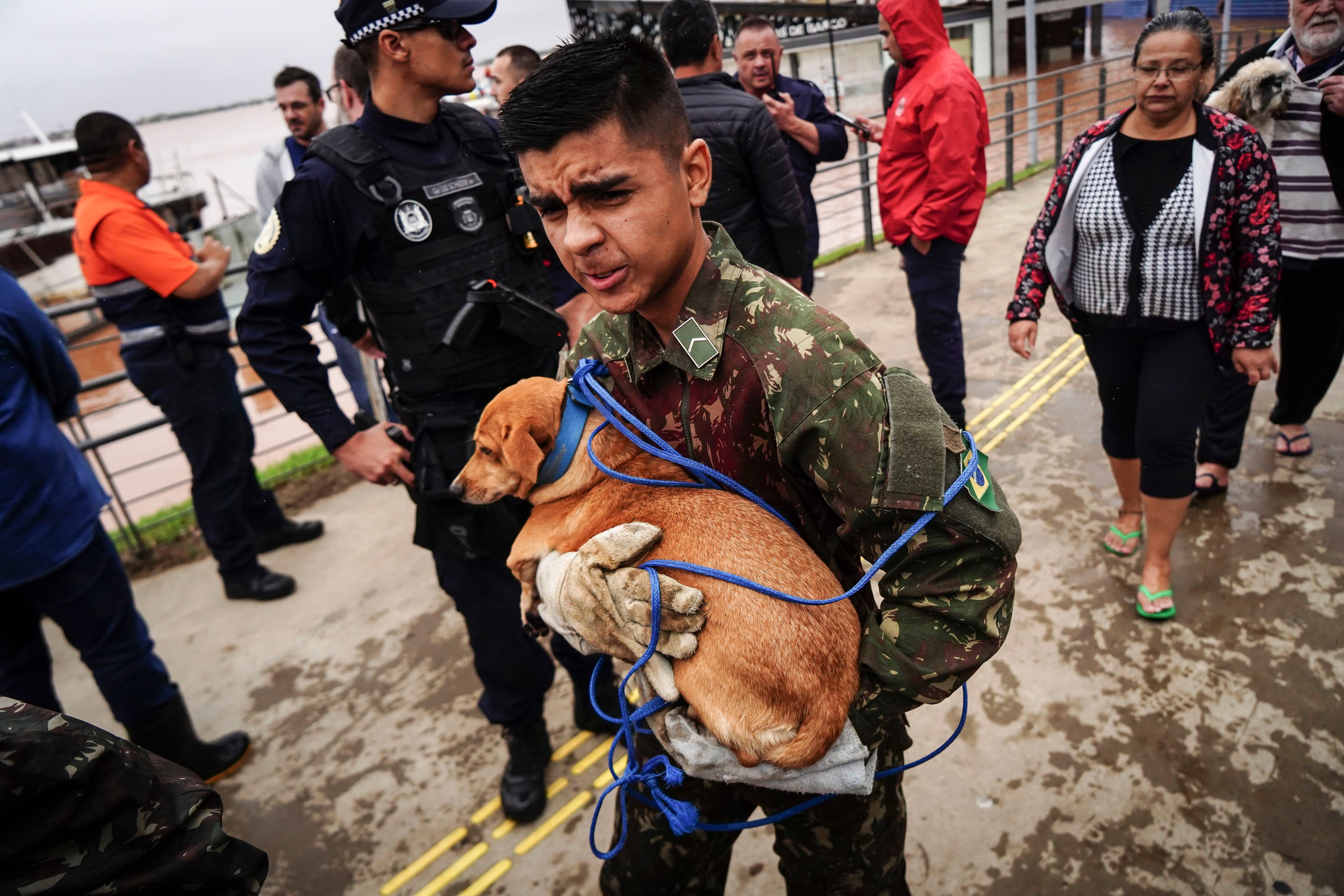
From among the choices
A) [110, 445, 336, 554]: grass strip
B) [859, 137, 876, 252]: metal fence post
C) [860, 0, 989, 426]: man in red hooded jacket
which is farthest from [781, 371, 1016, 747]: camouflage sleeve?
[859, 137, 876, 252]: metal fence post

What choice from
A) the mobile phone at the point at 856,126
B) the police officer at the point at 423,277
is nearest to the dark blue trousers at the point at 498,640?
the police officer at the point at 423,277

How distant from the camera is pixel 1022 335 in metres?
3.07

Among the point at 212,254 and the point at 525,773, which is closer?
the point at 525,773

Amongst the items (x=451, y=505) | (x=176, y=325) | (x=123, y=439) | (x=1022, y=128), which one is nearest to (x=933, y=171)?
(x=451, y=505)

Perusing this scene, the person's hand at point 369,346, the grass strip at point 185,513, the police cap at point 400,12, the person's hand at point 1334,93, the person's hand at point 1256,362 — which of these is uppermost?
the police cap at point 400,12

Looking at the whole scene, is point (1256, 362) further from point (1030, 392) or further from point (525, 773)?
point (525, 773)

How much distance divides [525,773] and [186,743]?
1404 mm

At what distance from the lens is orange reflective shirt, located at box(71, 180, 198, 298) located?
11.9 feet

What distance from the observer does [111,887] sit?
0.98 meters

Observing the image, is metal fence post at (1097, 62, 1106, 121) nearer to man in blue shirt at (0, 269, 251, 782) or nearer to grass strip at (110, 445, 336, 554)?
grass strip at (110, 445, 336, 554)

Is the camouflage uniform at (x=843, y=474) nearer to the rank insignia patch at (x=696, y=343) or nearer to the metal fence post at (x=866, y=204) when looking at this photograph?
the rank insignia patch at (x=696, y=343)

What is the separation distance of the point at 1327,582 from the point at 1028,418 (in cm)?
182

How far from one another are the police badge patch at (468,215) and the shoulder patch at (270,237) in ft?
1.69

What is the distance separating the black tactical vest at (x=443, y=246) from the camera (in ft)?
7.41
